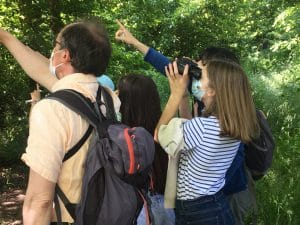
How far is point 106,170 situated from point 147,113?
1085mm

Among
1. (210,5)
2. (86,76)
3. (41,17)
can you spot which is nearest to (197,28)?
(210,5)

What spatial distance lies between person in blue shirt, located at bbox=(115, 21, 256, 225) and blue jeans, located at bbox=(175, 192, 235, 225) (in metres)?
0.21

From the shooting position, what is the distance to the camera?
2822mm

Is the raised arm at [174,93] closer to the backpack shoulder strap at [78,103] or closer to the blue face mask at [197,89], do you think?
the blue face mask at [197,89]

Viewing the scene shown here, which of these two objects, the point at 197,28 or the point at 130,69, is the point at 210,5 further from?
the point at 130,69

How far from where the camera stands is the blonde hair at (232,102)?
262cm

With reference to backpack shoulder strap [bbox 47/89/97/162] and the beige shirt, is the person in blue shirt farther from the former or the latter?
the beige shirt

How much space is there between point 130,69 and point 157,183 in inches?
279

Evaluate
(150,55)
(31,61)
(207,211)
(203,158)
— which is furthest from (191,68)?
(31,61)

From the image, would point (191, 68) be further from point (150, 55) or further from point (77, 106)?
point (77, 106)

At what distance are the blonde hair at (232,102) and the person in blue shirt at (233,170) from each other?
0.59 feet

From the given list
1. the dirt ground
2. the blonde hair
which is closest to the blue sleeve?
the blonde hair

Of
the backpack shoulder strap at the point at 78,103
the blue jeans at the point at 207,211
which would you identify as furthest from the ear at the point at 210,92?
the backpack shoulder strap at the point at 78,103

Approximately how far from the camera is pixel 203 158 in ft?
8.77
